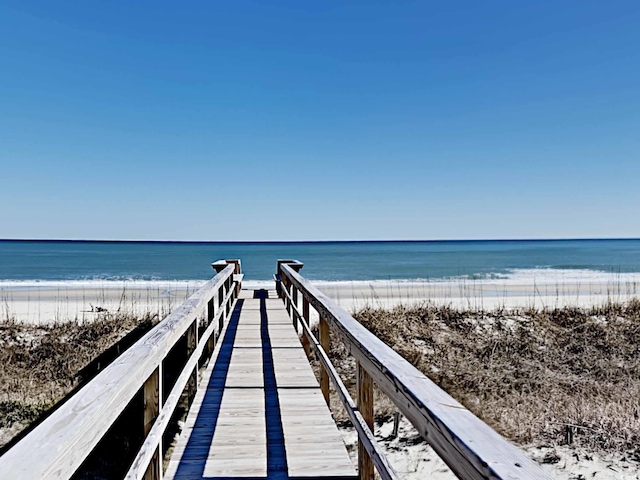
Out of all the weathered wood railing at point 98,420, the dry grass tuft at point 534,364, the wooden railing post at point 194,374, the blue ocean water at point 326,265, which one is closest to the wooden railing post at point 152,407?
the weathered wood railing at point 98,420

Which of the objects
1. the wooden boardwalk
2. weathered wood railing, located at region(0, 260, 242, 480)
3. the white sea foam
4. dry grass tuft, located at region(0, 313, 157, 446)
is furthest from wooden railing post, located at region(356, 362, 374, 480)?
the white sea foam

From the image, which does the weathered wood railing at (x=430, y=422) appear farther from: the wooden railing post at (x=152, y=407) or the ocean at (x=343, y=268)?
the ocean at (x=343, y=268)

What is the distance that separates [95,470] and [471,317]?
7411mm

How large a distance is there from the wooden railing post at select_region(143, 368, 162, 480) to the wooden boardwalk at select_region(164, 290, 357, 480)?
0.32 meters

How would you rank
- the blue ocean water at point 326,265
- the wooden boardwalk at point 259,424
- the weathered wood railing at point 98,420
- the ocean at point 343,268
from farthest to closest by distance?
the blue ocean water at point 326,265
the ocean at point 343,268
the wooden boardwalk at point 259,424
the weathered wood railing at point 98,420

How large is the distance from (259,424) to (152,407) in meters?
1.21

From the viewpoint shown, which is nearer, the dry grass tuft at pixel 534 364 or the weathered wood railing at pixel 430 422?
the weathered wood railing at pixel 430 422

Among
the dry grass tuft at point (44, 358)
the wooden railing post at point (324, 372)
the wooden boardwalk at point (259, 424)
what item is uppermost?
the wooden railing post at point (324, 372)

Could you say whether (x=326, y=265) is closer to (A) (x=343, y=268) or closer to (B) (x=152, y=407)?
(A) (x=343, y=268)

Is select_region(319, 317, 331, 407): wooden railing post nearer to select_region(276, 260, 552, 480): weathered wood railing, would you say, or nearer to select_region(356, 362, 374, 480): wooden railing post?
select_region(276, 260, 552, 480): weathered wood railing

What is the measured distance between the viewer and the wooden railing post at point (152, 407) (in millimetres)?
2136

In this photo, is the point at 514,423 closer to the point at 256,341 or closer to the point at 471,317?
the point at 256,341

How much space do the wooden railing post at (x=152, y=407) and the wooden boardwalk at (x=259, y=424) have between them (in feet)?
1.04

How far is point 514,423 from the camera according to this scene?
5.22 meters
